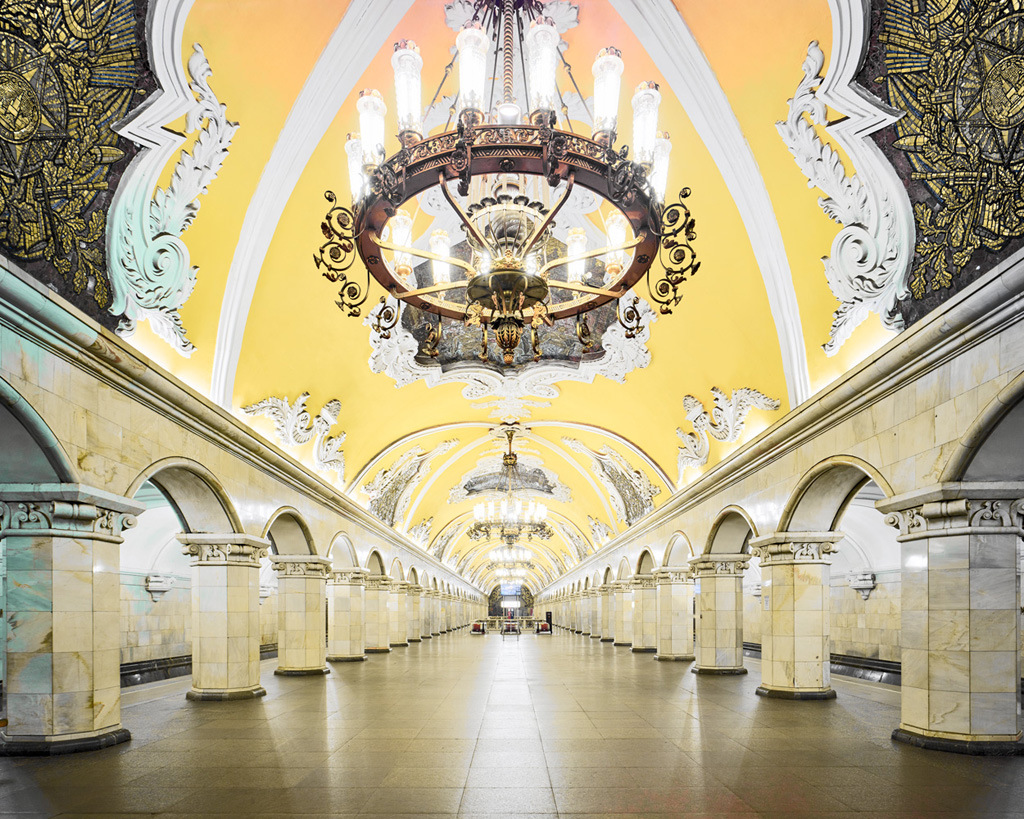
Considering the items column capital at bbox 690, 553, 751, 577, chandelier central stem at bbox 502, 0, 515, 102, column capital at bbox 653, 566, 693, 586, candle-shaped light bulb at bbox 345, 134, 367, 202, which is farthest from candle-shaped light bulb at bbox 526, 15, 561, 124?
column capital at bbox 653, 566, 693, 586

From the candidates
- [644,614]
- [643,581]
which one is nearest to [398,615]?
[644,614]

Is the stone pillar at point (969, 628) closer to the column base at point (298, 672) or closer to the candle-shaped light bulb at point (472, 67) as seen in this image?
the candle-shaped light bulb at point (472, 67)

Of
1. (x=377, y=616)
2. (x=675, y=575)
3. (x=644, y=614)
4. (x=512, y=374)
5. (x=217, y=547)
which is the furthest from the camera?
(x=377, y=616)

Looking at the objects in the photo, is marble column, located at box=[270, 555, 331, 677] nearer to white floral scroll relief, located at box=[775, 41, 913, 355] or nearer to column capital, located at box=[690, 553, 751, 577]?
column capital, located at box=[690, 553, 751, 577]

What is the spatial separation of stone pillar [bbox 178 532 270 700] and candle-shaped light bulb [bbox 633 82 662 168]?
759 cm

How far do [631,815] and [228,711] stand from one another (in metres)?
6.28

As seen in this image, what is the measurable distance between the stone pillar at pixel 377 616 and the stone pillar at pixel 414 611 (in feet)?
17.7

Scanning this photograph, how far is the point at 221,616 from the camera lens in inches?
409

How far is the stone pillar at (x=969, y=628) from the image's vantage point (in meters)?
6.61

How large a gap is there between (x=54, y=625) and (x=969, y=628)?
7799 mm

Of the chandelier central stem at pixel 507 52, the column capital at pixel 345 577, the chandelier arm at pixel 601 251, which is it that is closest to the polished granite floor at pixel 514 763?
the chandelier arm at pixel 601 251

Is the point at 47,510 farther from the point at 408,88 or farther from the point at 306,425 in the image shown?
the point at 306,425

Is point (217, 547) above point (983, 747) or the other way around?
above

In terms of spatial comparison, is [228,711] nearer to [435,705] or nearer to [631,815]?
[435,705]
